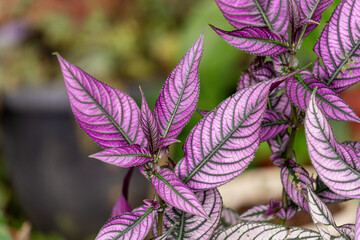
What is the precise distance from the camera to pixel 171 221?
39 cm

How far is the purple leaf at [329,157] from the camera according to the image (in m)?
0.32

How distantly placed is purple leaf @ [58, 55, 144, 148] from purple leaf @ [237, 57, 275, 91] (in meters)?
0.12

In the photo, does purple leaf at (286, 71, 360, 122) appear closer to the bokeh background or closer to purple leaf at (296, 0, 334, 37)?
purple leaf at (296, 0, 334, 37)

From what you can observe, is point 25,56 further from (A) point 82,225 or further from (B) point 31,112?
(A) point 82,225

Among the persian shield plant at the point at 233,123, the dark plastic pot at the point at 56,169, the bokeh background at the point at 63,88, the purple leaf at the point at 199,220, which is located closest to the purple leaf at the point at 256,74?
the persian shield plant at the point at 233,123

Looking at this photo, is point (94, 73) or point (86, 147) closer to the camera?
point (86, 147)

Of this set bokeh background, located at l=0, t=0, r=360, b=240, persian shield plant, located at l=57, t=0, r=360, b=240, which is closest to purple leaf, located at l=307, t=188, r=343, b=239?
persian shield plant, located at l=57, t=0, r=360, b=240

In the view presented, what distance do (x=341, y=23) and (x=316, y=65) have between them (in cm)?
4

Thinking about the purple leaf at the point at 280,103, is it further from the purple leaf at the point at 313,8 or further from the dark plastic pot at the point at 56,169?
the dark plastic pot at the point at 56,169

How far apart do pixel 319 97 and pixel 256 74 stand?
0.07 meters

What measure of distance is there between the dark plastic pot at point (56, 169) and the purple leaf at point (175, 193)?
1.15 meters

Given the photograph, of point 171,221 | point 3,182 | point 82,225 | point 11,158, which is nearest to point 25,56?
point 11,158

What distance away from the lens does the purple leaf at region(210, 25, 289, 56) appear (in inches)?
13.9

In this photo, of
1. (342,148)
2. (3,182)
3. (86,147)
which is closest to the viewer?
(342,148)
